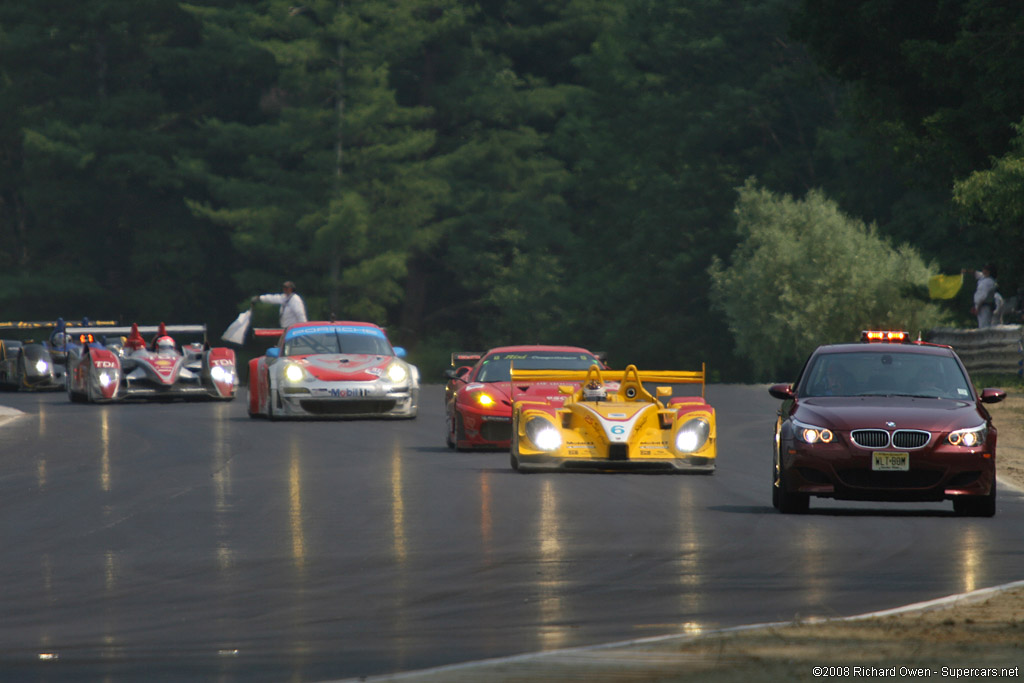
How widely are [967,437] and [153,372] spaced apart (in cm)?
2181

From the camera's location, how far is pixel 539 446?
63.2 ft

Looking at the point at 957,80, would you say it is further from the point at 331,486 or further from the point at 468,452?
the point at 331,486

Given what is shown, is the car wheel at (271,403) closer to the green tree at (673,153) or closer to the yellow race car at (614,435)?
the yellow race car at (614,435)

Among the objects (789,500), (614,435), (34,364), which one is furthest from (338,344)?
(789,500)

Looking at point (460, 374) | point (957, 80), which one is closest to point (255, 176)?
point (957, 80)

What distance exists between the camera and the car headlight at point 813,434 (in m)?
15.0

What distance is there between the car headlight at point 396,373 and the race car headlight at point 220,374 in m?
7.25

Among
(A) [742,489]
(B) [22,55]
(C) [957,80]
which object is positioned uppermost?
(B) [22,55]

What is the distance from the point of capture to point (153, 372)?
3456 centimetres

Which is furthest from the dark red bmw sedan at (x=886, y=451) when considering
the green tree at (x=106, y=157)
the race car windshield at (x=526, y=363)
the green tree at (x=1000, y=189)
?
A: the green tree at (x=106, y=157)

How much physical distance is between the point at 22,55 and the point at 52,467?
216 ft

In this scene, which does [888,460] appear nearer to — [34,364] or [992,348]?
[992,348]

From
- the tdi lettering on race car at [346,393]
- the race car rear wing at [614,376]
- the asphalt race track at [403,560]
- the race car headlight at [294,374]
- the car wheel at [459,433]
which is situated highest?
the race car rear wing at [614,376]

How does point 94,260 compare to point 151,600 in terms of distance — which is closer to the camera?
point 151,600
